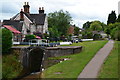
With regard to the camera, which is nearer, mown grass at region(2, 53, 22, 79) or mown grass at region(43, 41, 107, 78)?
mown grass at region(43, 41, 107, 78)

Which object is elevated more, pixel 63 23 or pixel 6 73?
pixel 63 23

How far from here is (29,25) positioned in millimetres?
61469

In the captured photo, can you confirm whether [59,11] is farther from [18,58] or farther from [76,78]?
[76,78]

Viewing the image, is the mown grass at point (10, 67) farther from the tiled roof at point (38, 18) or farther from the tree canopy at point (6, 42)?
the tiled roof at point (38, 18)

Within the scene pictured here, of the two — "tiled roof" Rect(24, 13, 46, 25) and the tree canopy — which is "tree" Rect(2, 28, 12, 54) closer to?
the tree canopy

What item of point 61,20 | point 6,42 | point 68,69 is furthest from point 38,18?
point 68,69

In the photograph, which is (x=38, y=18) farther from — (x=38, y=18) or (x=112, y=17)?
(x=112, y=17)

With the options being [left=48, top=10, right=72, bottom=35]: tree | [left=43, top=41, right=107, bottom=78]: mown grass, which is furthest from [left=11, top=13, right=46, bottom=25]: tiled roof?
[left=43, top=41, right=107, bottom=78]: mown grass

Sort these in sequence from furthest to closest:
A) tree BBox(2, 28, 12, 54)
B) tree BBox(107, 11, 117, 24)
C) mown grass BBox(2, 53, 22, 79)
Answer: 1. tree BBox(107, 11, 117, 24)
2. tree BBox(2, 28, 12, 54)
3. mown grass BBox(2, 53, 22, 79)

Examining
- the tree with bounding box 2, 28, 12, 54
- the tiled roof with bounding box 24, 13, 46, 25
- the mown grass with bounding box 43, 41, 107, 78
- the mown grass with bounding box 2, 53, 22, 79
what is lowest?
the mown grass with bounding box 2, 53, 22, 79

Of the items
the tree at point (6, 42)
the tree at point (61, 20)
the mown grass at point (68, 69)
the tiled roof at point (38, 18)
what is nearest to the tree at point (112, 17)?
the tree at point (61, 20)

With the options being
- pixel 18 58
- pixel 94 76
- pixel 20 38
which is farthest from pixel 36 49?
pixel 20 38

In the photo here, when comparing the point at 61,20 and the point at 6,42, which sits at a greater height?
the point at 61,20

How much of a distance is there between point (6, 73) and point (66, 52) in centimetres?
1272
